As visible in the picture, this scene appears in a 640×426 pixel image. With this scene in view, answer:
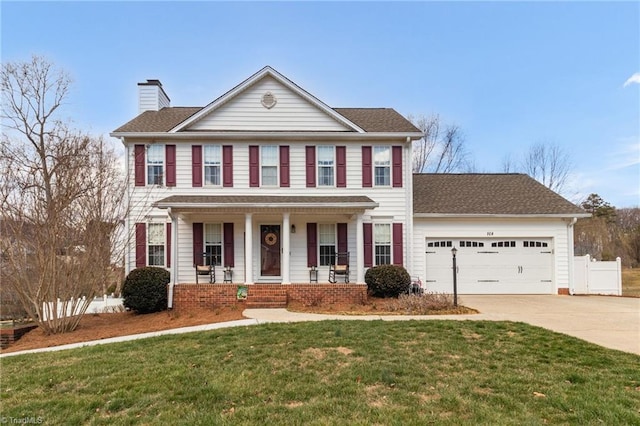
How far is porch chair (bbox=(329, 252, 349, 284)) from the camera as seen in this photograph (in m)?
13.0

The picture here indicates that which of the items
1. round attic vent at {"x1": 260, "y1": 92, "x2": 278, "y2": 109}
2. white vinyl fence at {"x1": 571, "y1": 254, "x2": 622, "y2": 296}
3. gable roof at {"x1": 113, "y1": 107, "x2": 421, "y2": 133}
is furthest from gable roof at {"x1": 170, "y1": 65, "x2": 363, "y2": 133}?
white vinyl fence at {"x1": 571, "y1": 254, "x2": 622, "y2": 296}

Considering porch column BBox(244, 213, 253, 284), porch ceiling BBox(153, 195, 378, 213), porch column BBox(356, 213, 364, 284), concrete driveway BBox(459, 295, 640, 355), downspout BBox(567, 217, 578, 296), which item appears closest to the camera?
concrete driveway BBox(459, 295, 640, 355)

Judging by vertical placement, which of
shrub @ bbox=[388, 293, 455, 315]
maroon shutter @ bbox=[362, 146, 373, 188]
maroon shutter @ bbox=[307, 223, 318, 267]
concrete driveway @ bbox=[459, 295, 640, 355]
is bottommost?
concrete driveway @ bbox=[459, 295, 640, 355]

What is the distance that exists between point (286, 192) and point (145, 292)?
544 cm

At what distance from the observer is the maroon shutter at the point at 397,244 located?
45.0ft

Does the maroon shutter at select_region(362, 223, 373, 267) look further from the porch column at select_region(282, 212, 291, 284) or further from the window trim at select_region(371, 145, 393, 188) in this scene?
the porch column at select_region(282, 212, 291, 284)

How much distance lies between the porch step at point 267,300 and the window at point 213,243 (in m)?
2.57

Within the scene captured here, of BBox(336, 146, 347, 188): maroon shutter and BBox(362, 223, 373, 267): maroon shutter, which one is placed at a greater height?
BBox(336, 146, 347, 188): maroon shutter

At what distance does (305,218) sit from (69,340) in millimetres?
7531

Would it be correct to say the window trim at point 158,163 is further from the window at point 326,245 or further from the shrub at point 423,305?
the shrub at point 423,305

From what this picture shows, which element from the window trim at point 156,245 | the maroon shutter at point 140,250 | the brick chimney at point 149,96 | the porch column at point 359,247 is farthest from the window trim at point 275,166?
the brick chimney at point 149,96

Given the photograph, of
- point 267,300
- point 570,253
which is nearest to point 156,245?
point 267,300

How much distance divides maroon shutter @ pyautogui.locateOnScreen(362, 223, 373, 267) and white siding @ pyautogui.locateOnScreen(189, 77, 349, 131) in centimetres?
355

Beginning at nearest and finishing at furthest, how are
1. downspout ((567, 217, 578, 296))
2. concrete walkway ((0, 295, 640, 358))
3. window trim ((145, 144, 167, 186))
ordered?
concrete walkway ((0, 295, 640, 358))
window trim ((145, 144, 167, 186))
downspout ((567, 217, 578, 296))
